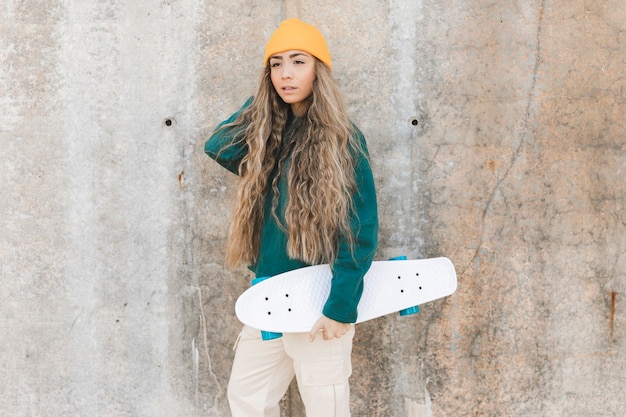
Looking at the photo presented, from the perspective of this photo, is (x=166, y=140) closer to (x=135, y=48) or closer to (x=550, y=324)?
(x=135, y=48)

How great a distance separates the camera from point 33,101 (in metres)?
2.27

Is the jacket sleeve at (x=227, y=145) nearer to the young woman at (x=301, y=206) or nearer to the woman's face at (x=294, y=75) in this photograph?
the young woman at (x=301, y=206)

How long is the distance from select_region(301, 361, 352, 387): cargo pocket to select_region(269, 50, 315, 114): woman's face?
92 centimetres

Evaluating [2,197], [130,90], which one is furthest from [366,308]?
[2,197]

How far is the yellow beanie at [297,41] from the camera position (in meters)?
1.78

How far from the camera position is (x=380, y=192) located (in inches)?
89.7

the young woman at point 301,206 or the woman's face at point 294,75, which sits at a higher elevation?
the woman's face at point 294,75

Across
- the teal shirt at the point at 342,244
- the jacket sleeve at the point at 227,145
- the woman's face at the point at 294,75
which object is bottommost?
the teal shirt at the point at 342,244

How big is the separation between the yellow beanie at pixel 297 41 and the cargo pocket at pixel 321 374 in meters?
1.06

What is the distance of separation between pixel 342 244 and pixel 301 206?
0.19m

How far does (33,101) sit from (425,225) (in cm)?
178

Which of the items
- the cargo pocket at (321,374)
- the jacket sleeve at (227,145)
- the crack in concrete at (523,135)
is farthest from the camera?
the crack in concrete at (523,135)

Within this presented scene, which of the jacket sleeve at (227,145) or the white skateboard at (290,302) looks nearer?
the white skateboard at (290,302)

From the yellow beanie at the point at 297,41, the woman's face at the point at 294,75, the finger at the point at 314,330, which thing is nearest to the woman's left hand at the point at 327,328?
the finger at the point at 314,330
